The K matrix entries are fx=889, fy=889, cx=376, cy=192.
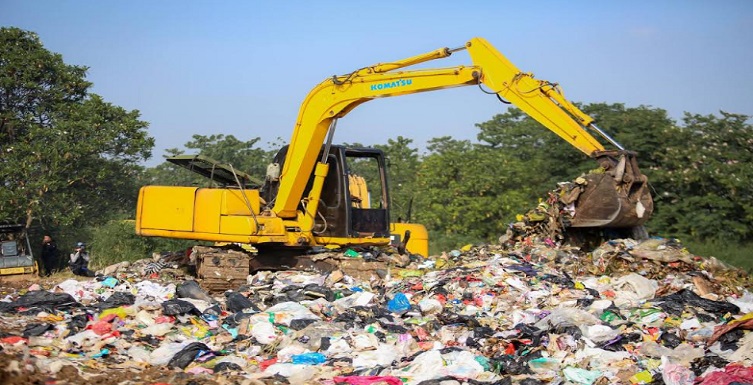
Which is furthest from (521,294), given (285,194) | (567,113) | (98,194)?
(98,194)

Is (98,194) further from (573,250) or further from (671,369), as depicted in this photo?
(671,369)

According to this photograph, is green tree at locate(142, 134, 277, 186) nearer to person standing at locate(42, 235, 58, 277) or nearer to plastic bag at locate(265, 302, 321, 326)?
person standing at locate(42, 235, 58, 277)

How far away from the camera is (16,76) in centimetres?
1834

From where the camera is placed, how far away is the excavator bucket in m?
10.8

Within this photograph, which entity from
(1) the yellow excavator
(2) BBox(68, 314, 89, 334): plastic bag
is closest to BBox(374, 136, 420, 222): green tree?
(1) the yellow excavator

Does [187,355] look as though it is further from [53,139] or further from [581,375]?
[53,139]

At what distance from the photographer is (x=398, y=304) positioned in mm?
9508

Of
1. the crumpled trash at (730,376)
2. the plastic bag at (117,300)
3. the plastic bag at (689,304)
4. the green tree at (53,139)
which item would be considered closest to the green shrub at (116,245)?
the green tree at (53,139)

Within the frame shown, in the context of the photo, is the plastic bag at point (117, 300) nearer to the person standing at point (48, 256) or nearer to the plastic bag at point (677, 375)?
the plastic bag at point (677, 375)

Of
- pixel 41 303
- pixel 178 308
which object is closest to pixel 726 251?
pixel 178 308

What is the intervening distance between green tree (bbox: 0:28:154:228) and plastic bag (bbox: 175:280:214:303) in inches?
347

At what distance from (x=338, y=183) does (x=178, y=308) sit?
3583 mm

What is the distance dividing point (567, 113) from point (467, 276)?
2.44 m

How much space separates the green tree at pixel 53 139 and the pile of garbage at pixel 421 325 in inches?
287
